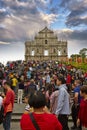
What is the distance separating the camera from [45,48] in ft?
361

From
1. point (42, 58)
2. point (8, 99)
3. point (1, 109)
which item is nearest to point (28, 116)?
point (1, 109)

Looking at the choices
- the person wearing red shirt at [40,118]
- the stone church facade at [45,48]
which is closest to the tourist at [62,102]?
the person wearing red shirt at [40,118]

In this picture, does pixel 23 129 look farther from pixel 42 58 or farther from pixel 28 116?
pixel 42 58

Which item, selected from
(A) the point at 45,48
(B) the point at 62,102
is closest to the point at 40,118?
(B) the point at 62,102

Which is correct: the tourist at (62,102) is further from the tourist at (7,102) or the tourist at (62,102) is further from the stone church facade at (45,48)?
the stone church facade at (45,48)

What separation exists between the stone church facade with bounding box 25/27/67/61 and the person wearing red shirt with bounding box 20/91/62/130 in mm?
101535

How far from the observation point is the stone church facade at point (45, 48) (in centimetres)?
10769

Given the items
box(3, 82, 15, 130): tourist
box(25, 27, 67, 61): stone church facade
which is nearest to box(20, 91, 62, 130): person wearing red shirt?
box(3, 82, 15, 130): tourist

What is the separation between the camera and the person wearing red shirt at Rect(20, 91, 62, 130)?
4406 mm

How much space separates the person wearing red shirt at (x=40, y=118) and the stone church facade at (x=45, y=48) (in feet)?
333

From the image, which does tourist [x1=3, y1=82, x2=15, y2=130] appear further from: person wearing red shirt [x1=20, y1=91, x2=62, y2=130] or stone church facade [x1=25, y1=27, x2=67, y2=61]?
stone church facade [x1=25, y1=27, x2=67, y2=61]

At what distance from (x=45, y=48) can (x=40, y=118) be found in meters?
106

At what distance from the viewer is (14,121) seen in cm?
1351

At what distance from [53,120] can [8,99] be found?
5.11 meters
